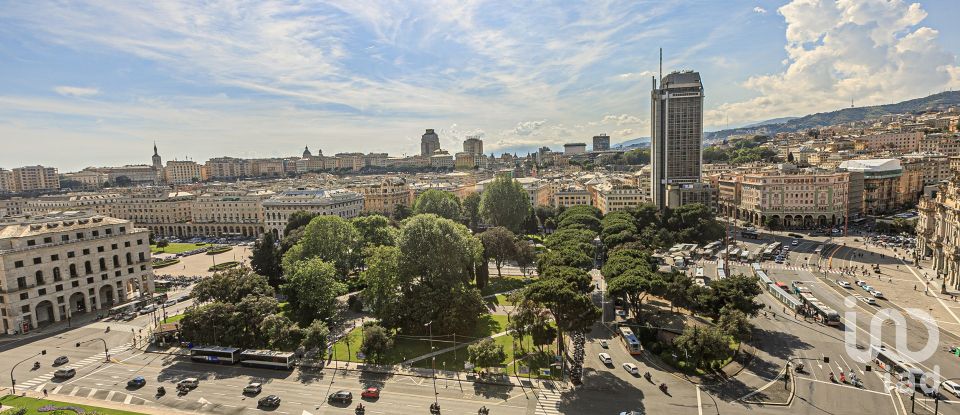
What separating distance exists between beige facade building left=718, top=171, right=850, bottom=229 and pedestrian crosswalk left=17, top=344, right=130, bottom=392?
407ft

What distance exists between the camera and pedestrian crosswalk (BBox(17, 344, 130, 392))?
4725cm

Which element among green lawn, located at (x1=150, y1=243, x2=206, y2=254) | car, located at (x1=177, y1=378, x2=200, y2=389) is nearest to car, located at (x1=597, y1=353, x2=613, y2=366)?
car, located at (x1=177, y1=378, x2=200, y2=389)

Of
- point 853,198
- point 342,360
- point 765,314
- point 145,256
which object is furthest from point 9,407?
point 853,198

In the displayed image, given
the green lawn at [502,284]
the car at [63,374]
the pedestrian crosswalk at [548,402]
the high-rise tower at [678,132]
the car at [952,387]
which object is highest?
the high-rise tower at [678,132]

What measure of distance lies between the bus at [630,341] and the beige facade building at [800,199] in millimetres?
85757

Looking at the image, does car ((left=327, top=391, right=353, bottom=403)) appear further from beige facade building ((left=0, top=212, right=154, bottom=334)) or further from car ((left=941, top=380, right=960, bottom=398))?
car ((left=941, top=380, right=960, bottom=398))

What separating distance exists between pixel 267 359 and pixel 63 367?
20.9m

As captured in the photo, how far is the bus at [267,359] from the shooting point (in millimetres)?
49156

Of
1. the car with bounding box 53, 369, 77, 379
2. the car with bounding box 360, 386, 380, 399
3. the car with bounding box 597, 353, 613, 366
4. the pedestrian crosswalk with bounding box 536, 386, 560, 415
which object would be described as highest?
the car with bounding box 53, 369, 77, 379

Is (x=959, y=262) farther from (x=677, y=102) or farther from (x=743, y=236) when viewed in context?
(x=677, y=102)

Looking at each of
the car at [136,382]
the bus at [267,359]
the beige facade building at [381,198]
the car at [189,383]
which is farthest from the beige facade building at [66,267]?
the beige facade building at [381,198]

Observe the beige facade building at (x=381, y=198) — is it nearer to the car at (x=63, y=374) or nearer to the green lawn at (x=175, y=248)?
the green lawn at (x=175, y=248)

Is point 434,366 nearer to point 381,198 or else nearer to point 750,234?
point 750,234

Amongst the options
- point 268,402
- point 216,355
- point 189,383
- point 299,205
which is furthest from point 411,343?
point 299,205
